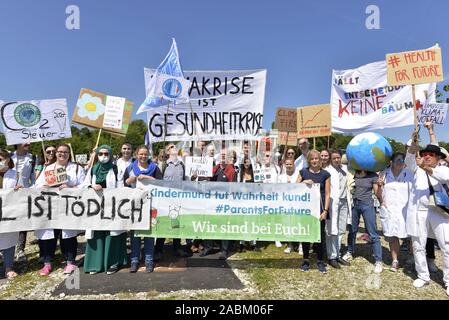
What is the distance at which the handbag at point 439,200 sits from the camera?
4488 millimetres

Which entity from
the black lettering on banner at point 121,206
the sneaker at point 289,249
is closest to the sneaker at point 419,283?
the sneaker at point 289,249

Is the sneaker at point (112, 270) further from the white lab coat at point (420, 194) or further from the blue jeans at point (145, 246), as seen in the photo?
the white lab coat at point (420, 194)

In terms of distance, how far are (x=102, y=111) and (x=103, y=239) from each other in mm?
2892

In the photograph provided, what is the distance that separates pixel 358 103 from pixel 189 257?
5443 mm

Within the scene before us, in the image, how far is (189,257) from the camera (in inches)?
245

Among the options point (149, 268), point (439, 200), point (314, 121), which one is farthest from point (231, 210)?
point (314, 121)

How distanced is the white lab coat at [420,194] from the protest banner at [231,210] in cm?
148

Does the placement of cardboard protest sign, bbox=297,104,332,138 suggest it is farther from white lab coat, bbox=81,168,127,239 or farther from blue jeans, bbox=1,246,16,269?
blue jeans, bbox=1,246,16,269

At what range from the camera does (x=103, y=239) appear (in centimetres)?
532

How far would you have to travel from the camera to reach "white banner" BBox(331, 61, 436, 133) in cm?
723

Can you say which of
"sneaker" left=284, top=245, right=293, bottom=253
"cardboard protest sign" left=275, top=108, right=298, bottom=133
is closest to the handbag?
"sneaker" left=284, top=245, right=293, bottom=253
